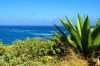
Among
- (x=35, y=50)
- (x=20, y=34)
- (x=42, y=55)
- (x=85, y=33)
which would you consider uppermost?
(x=20, y=34)

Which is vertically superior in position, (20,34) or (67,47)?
(20,34)

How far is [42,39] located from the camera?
730cm

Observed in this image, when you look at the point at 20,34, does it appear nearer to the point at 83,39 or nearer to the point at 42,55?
the point at 42,55

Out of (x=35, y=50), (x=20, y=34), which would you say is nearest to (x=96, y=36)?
(x=35, y=50)

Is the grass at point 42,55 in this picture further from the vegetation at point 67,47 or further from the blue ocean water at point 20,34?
the blue ocean water at point 20,34

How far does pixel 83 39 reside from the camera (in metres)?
6.45

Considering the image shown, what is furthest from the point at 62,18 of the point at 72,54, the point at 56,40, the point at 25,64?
the point at 25,64

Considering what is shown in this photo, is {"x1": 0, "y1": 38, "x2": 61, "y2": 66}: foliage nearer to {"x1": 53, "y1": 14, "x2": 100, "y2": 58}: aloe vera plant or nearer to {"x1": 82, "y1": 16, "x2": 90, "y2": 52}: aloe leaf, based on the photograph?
{"x1": 53, "y1": 14, "x2": 100, "y2": 58}: aloe vera plant

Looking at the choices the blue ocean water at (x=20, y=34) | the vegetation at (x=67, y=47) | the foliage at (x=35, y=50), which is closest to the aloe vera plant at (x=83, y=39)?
the vegetation at (x=67, y=47)

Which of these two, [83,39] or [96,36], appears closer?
[96,36]

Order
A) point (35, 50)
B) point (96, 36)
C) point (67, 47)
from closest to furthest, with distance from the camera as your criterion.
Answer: point (96, 36) < point (35, 50) < point (67, 47)

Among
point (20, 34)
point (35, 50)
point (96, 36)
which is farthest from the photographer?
point (20, 34)

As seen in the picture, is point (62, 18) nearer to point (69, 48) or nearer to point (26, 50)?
point (69, 48)

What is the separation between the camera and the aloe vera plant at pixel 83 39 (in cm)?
625
